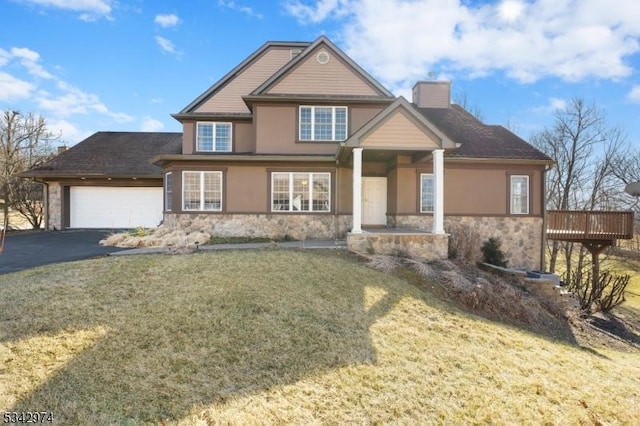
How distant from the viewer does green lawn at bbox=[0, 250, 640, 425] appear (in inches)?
130

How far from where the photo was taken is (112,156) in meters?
17.6

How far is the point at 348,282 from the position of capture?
284 inches

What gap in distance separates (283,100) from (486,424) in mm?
12050

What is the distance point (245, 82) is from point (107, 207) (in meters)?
9.75

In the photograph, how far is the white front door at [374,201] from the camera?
13.7 m

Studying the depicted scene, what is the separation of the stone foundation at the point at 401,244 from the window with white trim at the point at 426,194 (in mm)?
2874

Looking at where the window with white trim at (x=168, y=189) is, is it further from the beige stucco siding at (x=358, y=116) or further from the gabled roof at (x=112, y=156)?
the beige stucco siding at (x=358, y=116)

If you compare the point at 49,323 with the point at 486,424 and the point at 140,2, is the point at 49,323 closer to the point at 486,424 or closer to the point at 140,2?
the point at 486,424

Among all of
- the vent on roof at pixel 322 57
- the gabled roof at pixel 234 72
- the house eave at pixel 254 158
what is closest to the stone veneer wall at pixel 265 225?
the house eave at pixel 254 158

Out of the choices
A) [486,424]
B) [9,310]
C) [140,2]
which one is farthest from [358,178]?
[140,2]

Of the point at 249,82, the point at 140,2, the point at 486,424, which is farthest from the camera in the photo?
the point at 249,82

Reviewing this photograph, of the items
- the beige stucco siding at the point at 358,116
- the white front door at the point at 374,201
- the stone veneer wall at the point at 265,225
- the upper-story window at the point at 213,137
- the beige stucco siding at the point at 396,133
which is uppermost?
the beige stucco siding at the point at 358,116

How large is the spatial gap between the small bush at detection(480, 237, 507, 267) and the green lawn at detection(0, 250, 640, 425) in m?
6.31

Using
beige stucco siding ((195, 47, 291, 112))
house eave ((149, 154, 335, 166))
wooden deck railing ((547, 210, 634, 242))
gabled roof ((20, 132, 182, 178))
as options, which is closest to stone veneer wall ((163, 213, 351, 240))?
house eave ((149, 154, 335, 166))
